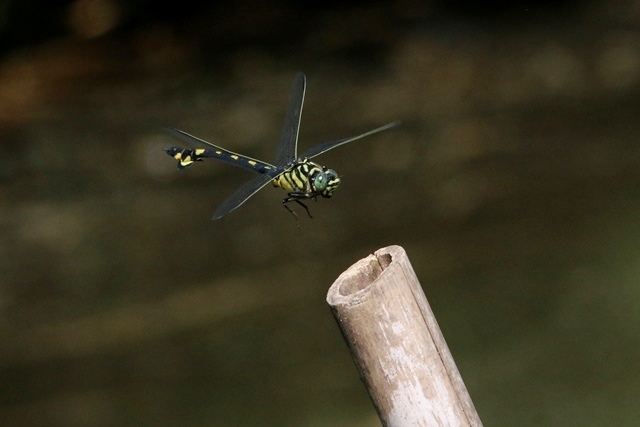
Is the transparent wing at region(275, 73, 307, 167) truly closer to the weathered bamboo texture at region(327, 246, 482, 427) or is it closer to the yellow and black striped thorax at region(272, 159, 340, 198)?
the yellow and black striped thorax at region(272, 159, 340, 198)

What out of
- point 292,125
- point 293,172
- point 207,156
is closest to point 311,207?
point 207,156

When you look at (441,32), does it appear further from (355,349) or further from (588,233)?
(355,349)

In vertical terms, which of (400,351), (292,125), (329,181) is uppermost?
(292,125)

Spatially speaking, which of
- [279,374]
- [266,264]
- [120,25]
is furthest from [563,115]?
[120,25]

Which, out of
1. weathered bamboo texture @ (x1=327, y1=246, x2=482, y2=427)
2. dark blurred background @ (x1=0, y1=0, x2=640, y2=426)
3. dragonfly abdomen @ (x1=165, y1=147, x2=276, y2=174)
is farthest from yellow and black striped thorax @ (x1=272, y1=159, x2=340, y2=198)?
dark blurred background @ (x1=0, y1=0, x2=640, y2=426)

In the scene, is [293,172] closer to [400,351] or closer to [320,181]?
[320,181]

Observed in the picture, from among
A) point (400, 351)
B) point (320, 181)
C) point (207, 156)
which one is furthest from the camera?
point (207, 156)

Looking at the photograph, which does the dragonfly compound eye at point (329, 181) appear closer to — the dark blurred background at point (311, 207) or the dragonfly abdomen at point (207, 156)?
the dragonfly abdomen at point (207, 156)
